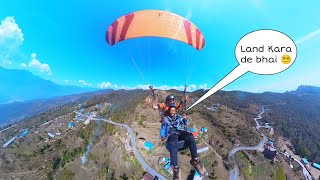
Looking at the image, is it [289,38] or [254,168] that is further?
[254,168]

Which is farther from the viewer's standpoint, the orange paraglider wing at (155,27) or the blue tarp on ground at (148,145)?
the blue tarp on ground at (148,145)

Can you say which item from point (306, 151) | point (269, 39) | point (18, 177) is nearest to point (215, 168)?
point (269, 39)

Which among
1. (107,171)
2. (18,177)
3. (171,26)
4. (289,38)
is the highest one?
(171,26)

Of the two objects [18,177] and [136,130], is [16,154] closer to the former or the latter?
[18,177]

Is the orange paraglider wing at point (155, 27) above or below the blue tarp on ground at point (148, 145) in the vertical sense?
above

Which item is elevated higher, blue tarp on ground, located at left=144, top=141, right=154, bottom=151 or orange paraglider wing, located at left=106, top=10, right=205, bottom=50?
orange paraglider wing, located at left=106, top=10, right=205, bottom=50

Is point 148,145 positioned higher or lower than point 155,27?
lower

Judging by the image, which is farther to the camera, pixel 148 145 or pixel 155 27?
pixel 148 145

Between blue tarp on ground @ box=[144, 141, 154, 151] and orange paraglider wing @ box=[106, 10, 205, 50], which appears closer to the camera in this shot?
orange paraglider wing @ box=[106, 10, 205, 50]
